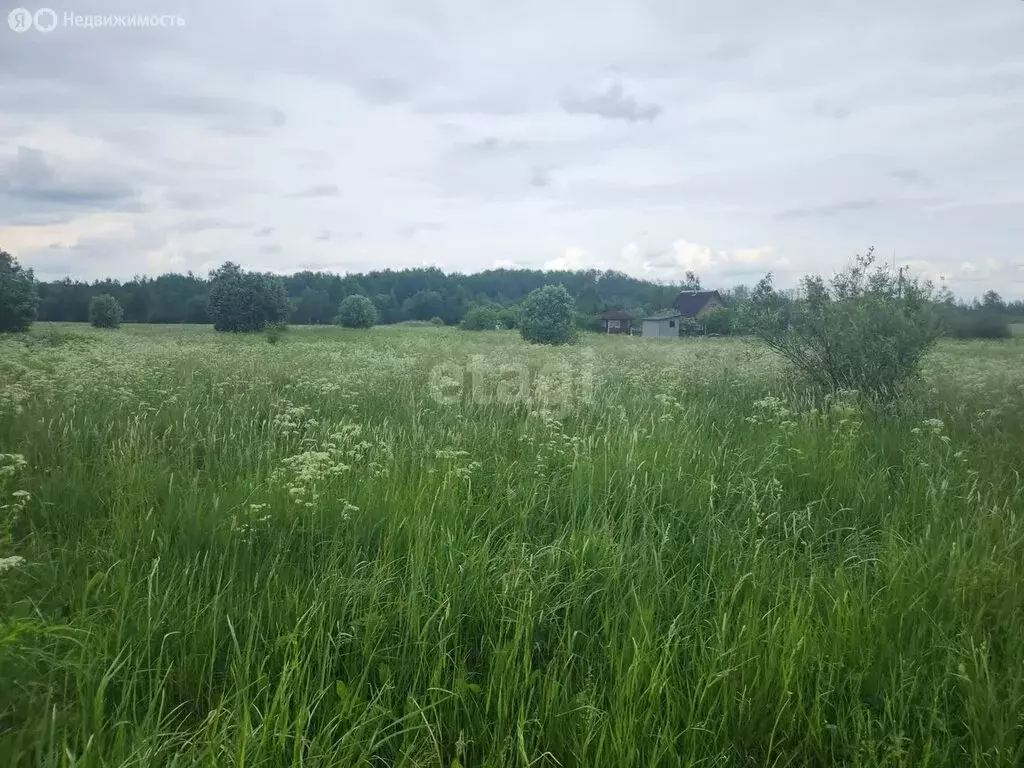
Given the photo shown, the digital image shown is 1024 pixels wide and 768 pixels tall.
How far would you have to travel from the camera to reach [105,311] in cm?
1328

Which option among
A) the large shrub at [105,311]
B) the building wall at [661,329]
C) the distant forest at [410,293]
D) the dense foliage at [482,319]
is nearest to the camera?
the large shrub at [105,311]

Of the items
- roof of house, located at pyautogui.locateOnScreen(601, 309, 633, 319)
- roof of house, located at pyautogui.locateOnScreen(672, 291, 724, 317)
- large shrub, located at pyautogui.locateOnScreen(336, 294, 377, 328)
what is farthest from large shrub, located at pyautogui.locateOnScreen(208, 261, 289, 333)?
roof of house, located at pyautogui.locateOnScreen(601, 309, 633, 319)

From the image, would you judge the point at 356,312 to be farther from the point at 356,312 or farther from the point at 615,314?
the point at 615,314

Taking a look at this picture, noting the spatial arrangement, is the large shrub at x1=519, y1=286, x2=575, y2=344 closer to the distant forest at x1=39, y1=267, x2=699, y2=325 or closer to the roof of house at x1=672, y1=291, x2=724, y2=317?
the distant forest at x1=39, y1=267, x2=699, y2=325

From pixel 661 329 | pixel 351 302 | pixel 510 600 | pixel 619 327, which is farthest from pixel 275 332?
pixel 619 327

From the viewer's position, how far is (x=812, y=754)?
1.82 m

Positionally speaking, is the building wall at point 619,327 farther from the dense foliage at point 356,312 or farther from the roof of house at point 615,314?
the dense foliage at point 356,312

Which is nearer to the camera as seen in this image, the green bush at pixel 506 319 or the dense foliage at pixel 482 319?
the green bush at pixel 506 319

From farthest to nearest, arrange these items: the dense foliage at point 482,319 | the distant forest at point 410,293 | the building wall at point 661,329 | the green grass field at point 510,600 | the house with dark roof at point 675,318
Answer: 1. the dense foliage at point 482,319
2. the building wall at point 661,329
3. the house with dark roof at point 675,318
4. the distant forest at point 410,293
5. the green grass field at point 510,600

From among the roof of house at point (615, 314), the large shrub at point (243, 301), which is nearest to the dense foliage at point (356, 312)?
the large shrub at point (243, 301)

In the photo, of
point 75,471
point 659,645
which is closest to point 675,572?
point 659,645

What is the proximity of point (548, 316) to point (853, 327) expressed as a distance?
78.7 feet

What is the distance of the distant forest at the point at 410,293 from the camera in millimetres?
17125

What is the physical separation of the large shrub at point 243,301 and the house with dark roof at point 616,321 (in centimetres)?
2729
